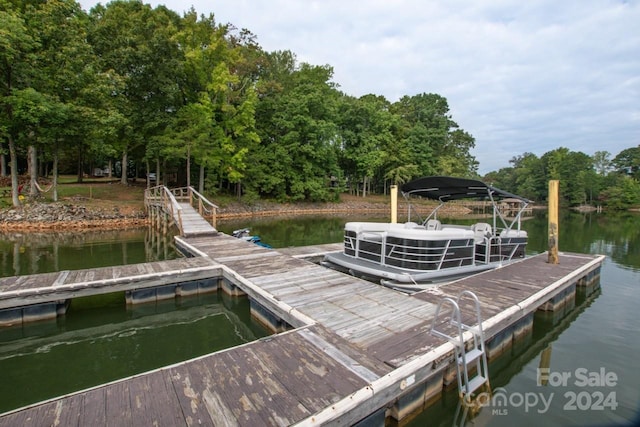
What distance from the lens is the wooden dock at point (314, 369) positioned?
2.70m

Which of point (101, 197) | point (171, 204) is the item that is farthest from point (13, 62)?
point (171, 204)

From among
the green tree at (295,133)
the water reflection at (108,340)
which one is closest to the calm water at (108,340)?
the water reflection at (108,340)

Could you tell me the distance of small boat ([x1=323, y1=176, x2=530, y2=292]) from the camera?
23.6 ft

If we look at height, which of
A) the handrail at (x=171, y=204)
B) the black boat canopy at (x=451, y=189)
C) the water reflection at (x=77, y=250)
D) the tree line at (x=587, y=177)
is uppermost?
the tree line at (x=587, y=177)

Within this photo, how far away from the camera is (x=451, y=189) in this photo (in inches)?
347

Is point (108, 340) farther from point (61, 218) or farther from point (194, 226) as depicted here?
point (61, 218)

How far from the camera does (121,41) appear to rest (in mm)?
21859

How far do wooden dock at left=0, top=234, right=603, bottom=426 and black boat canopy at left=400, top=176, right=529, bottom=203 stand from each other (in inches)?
102

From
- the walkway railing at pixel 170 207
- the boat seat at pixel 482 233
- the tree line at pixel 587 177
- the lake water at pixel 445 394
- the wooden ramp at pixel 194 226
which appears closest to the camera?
the lake water at pixel 445 394

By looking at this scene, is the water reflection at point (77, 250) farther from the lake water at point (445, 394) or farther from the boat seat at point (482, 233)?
the boat seat at point (482, 233)

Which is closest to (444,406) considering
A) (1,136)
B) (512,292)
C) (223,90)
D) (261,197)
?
(512,292)

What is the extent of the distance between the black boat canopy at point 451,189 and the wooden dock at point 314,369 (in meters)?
2.58

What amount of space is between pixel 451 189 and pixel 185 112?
74.3 ft

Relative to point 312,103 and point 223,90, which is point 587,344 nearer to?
point 223,90
